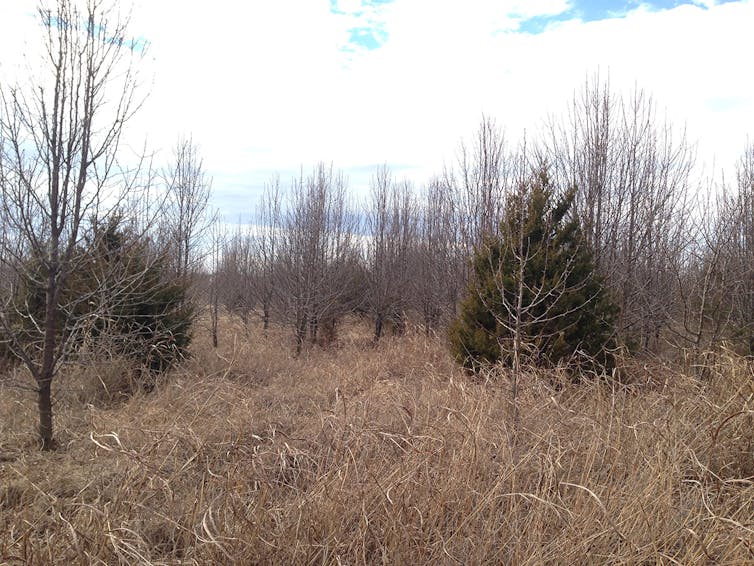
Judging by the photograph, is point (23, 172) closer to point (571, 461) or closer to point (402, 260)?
point (571, 461)

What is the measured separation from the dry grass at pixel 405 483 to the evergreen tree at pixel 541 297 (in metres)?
1.22

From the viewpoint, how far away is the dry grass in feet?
7.48

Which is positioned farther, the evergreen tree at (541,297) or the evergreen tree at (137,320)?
the evergreen tree at (137,320)

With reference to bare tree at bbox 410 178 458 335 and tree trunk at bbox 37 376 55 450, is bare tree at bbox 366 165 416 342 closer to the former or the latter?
bare tree at bbox 410 178 458 335

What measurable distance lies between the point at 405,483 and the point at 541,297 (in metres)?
3.94

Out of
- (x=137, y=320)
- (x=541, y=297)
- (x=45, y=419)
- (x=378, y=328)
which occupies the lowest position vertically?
(x=378, y=328)

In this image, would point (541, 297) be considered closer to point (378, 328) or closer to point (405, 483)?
point (405, 483)

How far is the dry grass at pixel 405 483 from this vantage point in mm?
2279

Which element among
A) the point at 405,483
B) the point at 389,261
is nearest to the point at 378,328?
the point at 389,261

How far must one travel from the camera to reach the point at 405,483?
8.58 feet

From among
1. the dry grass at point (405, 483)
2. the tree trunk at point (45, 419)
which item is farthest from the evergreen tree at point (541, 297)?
the tree trunk at point (45, 419)

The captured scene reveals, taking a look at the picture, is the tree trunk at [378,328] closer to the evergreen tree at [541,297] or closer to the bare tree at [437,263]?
the bare tree at [437,263]

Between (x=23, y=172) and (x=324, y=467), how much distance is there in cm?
275

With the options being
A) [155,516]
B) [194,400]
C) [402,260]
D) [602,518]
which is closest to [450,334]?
[194,400]
